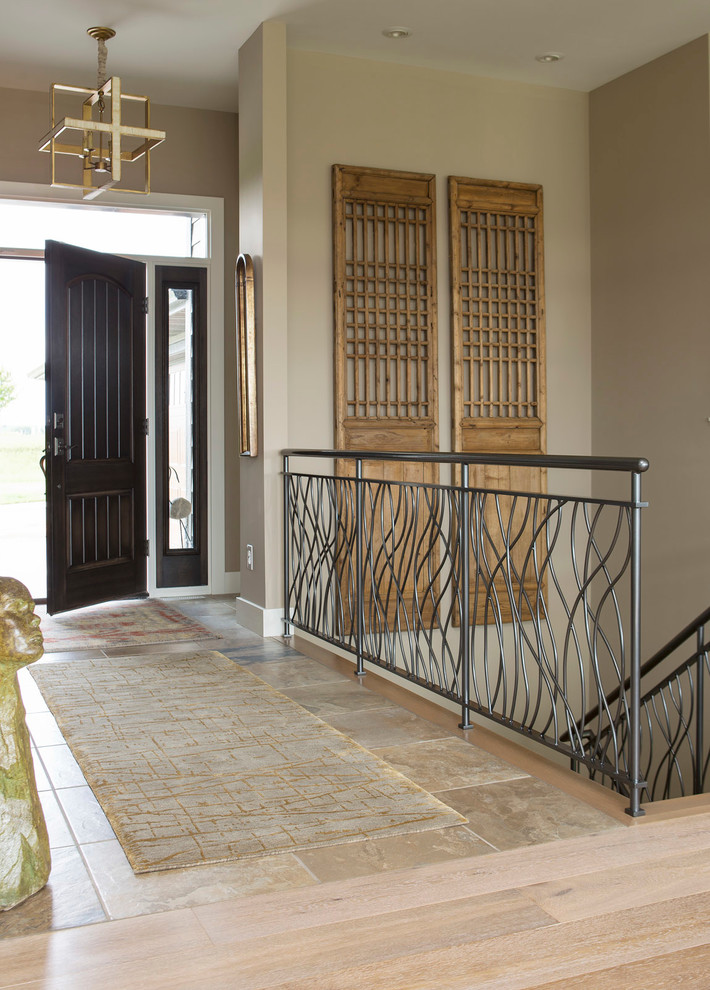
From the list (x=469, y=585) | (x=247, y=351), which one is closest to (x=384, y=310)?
(x=247, y=351)

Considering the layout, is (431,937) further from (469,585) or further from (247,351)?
(247,351)

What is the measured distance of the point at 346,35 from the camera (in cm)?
495

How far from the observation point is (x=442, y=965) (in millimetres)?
1745

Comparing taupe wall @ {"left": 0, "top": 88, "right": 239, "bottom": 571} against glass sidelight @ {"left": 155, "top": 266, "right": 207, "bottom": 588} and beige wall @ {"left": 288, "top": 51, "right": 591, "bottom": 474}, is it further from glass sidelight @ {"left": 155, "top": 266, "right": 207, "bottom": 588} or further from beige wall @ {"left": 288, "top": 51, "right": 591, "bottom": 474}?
beige wall @ {"left": 288, "top": 51, "right": 591, "bottom": 474}

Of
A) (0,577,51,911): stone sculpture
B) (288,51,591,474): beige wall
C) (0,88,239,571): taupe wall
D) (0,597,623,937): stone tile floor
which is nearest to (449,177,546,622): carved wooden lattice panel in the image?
(288,51,591,474): beige wall

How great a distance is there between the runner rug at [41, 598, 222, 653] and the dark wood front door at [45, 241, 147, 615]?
0.34 feet

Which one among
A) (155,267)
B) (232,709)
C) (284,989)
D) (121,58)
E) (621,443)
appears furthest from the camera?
(155,267)

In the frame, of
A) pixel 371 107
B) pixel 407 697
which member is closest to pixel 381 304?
pixel 371 107

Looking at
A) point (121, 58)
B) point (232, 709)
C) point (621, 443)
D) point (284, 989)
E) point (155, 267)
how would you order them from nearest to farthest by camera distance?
1. point (284, 989)
2. point (232, 709)
3. point (121, 58)
4. point (621, 443)
5. point (155, 267)

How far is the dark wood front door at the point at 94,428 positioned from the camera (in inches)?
209

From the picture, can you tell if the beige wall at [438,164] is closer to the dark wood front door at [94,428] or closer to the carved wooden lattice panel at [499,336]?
the carved wooden lattice panel at [499,336]

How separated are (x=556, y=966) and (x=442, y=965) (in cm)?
21

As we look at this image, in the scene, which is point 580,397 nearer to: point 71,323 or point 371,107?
point 371,107

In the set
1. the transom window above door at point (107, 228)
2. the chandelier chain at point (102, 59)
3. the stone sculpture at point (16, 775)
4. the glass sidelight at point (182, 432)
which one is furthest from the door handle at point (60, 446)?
the stone sculpture at point (16, 775)
